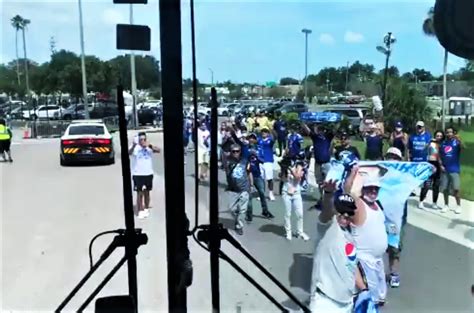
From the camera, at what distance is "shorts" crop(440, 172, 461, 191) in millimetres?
9932

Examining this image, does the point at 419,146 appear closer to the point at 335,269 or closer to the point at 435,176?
the point at 435,176

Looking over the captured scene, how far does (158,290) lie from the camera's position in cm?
495

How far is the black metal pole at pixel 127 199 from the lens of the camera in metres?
1.69

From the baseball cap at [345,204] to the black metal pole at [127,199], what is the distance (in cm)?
295

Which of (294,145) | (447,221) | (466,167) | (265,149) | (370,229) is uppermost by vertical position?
(370,229)

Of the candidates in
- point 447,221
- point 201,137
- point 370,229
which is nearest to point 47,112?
point 447,221

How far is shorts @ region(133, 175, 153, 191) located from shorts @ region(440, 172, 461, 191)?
4695 mm

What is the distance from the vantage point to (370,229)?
479 cm

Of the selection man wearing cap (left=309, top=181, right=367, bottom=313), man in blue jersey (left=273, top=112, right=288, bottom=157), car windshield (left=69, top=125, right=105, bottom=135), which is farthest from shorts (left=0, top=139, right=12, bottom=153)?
man wearing cap (left=309, top=181, right=367, bottom=313)

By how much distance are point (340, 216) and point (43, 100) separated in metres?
50.6

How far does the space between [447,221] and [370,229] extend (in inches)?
185

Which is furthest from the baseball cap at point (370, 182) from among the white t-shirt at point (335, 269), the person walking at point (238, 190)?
the person walking at point (238, 190)

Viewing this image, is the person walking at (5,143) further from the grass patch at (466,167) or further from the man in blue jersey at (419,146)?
the man in blue jersey at (419,146)

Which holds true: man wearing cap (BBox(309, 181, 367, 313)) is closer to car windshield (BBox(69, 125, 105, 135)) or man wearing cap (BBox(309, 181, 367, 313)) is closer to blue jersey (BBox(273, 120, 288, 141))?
car windshield (BBox(69, 125, 105, 135))
